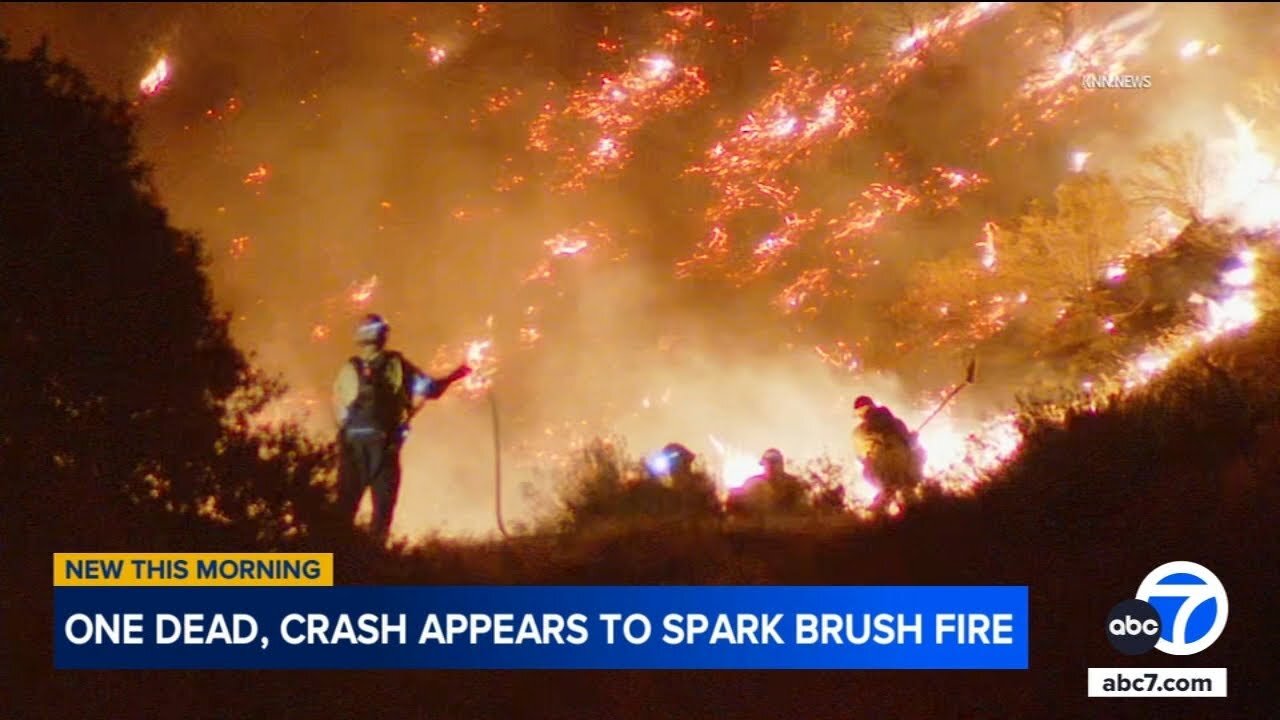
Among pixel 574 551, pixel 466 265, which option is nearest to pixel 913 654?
pixel 574 551

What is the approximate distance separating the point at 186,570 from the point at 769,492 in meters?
3.93

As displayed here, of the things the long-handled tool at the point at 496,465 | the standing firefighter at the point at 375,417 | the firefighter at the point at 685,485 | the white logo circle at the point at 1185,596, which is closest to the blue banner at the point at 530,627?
the white logo circle at the point at 1185,596

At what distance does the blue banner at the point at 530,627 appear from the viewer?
583 cm

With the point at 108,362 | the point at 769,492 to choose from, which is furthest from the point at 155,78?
the point at 769,492

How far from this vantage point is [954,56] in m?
9.66

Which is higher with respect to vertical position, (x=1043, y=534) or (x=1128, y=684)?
(x=1043, y=534)

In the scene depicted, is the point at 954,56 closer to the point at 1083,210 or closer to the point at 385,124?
the point at 1083,210

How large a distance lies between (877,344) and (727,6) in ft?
11.2

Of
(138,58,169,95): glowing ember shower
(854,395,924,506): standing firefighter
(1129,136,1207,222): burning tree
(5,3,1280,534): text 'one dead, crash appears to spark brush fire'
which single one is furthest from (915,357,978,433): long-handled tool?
(138,58,169,95): glowing ember shower

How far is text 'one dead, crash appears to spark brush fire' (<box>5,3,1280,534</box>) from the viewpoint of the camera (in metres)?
8.94

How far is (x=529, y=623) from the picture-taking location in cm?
602

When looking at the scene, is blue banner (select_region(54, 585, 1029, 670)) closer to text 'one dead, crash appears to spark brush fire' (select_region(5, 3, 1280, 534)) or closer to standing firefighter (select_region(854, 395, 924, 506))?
standing firefighter (select_region(854, 395, 924, 506))

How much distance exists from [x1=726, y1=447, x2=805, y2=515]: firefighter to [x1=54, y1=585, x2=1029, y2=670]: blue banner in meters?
1.48

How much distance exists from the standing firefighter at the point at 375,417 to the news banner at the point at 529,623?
104cm
